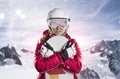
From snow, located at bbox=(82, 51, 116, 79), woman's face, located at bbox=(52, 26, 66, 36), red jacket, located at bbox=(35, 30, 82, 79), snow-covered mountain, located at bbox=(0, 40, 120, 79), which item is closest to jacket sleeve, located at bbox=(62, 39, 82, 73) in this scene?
red jacket, located at bbox=(35, 30, 82, 79)

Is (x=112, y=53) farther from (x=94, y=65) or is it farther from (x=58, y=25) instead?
(x=58, y=25)

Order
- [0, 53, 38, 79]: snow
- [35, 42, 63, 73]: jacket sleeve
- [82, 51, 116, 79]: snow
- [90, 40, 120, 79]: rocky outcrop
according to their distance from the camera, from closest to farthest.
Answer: [35, 42, 63, 73]: jacket sleeve → [0, 53, 38, 79]: snow → [82, 51, 116, 79]: snow → [90, 40, 120, 79]: rocky outcrop

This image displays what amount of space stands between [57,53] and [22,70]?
115cm

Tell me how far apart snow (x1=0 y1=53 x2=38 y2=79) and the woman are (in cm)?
96

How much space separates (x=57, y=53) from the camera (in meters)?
2.05

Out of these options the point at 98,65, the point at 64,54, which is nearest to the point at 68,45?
the point at 64,54

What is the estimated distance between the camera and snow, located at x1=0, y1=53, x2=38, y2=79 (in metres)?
3.08

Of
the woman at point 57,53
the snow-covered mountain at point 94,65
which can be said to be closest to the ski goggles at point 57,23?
the woman at point 57,53

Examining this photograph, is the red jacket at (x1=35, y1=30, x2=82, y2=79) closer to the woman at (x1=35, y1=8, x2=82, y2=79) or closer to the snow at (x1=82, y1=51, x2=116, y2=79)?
the woman at (x1=35, y1=8, x2=82, y2=79)

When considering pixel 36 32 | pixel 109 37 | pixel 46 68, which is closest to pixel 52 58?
pixel 46 68

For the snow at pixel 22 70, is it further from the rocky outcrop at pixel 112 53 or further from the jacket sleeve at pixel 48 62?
the jacket sleeve at pixel 48 62

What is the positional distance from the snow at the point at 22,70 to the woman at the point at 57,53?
3.16 feet

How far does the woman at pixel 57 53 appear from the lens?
6.66 ft

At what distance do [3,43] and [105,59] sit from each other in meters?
0.75
